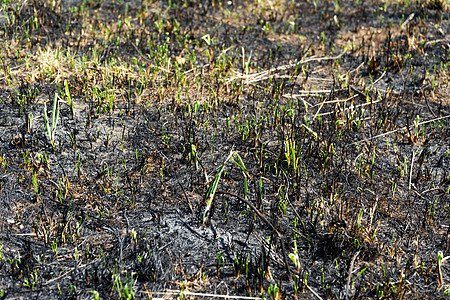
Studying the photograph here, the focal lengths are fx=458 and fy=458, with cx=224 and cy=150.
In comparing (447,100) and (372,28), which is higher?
(372,28)

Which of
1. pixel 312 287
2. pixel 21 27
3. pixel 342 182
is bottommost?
pixel 312 287

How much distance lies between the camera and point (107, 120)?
13.5 ft

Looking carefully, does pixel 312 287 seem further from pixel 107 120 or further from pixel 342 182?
pixel 107 120

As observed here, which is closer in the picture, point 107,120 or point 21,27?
point 107,120

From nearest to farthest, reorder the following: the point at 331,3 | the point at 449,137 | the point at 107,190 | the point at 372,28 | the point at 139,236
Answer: the point at 139,236
the point at 107,190
the point at 449,137
the point at 372,28
the point at 331,3

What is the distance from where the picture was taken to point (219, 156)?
12.5ft

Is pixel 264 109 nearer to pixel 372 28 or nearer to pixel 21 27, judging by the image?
pixel 372 28

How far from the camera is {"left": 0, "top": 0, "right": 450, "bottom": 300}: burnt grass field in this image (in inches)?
112

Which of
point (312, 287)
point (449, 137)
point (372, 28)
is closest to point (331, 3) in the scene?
point (372, 28)

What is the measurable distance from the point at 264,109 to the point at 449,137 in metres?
1.67

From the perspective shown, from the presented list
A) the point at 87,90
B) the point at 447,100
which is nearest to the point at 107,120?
the point at 87,90

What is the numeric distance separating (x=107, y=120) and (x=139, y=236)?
1436 millimetres

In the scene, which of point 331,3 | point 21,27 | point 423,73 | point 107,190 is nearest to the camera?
point 107,190

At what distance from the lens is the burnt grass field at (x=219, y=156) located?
2846mm
